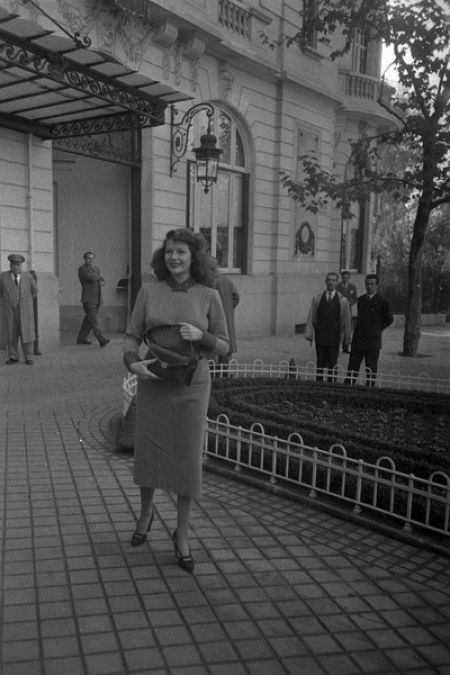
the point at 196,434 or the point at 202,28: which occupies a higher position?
the point at 202,28

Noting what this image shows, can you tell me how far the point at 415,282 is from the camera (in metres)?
13.6

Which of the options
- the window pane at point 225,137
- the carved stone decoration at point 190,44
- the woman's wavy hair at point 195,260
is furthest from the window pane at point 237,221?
the woman's wavy hair at point 195,260

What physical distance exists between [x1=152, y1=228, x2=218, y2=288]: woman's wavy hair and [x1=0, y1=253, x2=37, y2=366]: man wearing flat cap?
24.9 ft

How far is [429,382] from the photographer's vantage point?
8742mm

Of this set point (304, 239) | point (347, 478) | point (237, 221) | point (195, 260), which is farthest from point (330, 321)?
point (304, 239)

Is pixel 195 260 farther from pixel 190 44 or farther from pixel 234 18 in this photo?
pixel 234 18

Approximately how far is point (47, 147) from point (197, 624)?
34.4ft

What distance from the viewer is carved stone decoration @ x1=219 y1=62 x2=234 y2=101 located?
1505 centimetres

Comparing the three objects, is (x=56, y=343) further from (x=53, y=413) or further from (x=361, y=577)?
(x=361, y=577)

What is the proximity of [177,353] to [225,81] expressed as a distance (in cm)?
1291

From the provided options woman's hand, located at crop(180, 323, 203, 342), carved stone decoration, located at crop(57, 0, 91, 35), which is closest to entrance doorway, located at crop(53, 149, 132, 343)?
carved stone decoration, located at crop(57, 0, 91, 35)

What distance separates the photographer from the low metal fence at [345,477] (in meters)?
4.28

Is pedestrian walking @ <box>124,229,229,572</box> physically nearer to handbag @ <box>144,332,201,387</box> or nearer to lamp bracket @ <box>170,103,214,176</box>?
handbag @ <box>144,332,201,387</box>

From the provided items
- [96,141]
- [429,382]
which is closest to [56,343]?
[96,141]
